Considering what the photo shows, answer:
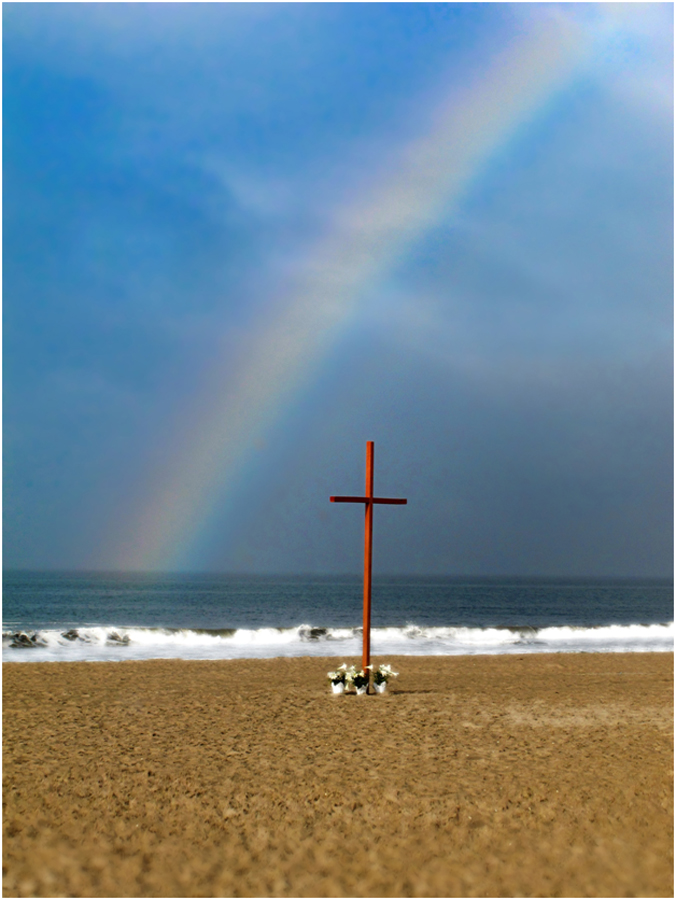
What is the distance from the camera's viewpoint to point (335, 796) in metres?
6.02

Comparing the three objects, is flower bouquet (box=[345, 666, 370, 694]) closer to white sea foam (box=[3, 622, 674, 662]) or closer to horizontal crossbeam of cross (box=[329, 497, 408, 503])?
horizontal crossbeam of cross (box=[329, 497, 408, 503])

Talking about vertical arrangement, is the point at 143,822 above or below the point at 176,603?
above

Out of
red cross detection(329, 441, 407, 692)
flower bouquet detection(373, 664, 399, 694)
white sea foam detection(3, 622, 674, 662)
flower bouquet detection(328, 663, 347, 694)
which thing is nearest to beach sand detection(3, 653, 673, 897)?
flower bouquet detection(328, 663, 347, 694)

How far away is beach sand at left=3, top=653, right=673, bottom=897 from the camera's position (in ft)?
15.8

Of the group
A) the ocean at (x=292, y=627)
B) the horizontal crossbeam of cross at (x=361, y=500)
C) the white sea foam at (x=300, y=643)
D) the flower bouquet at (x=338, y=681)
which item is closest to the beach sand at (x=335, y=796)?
the flower bouquet at (x=338, y=681)

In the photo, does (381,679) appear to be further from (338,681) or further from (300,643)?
(300,643)

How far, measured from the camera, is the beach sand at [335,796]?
482cm

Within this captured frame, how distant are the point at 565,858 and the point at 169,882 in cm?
273

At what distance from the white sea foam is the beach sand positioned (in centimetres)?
953

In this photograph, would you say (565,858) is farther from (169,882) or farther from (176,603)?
(176,603)

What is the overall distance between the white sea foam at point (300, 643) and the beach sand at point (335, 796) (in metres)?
9.53

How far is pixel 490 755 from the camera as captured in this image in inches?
283

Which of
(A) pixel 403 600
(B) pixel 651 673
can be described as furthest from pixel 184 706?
(A) pixel 403 600

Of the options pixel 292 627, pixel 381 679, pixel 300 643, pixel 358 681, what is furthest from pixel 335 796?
pixel 292 627
